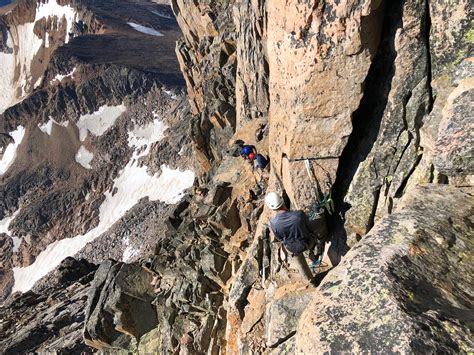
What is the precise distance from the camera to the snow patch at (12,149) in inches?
4002

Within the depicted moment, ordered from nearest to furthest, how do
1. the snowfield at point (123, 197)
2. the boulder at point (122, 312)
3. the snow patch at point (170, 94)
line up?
the boulder at point (122, 312) → the snowfield at point (123, 197) → the snow patch at point (170, 94)

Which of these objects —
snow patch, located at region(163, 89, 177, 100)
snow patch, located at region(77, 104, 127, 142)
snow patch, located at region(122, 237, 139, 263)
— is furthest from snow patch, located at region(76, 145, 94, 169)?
snow patch, located at region(122, 237, 139, 263)

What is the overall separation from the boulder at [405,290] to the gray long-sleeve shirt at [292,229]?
2089 mm

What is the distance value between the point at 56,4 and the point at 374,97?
491ft

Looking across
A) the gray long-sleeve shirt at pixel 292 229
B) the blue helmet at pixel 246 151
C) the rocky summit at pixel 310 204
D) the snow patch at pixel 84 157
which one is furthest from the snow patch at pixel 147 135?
the gray long-sleeve shirt at pixel 292 229

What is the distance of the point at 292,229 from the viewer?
1008cm

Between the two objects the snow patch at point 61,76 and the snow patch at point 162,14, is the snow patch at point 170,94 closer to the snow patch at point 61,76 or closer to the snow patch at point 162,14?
the snow patch at point 61,76

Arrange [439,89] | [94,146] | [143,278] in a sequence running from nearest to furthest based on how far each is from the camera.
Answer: [439,89], [143,278], [94,146]

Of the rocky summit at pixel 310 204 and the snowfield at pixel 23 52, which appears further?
the snowfield at pixel 23 52

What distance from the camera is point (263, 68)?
65.3 ft

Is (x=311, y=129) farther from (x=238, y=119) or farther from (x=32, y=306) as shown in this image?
(x=32, y=306)

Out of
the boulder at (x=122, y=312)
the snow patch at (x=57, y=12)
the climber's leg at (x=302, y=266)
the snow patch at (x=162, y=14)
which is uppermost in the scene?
the snow patch at (x=57, y=12)

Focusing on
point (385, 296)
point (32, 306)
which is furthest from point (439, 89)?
point (32, 306)

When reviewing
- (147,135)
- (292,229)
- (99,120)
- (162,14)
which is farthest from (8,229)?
(162,14)
